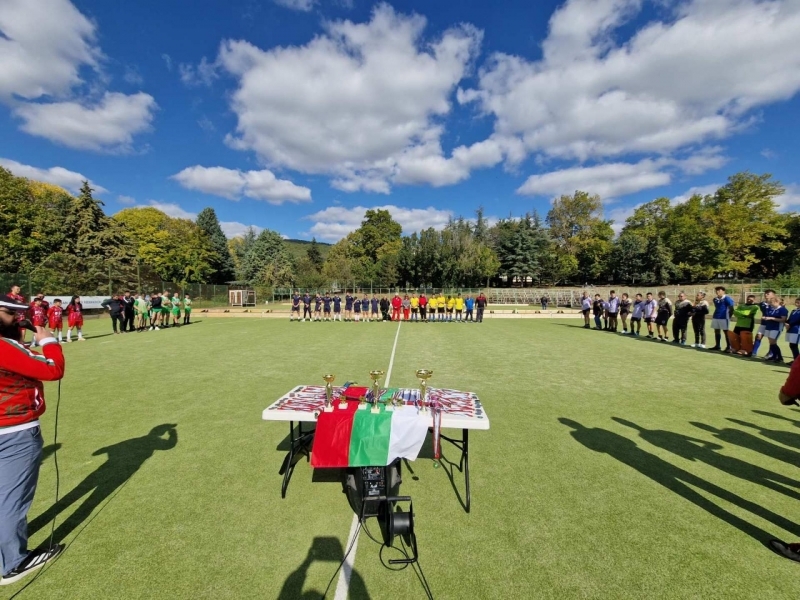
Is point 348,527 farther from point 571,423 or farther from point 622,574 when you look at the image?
point 571,423

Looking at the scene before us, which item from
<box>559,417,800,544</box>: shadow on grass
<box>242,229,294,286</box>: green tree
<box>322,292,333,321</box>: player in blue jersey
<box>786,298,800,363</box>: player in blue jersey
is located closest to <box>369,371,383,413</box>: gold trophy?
<box>559,417,800,544</box>: shadow on grass

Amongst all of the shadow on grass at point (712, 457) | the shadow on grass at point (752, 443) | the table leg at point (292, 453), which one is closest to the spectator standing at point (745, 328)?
the shadow on grass at point (752, 443)

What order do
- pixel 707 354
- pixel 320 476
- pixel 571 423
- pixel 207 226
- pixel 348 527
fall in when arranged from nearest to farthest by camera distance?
pixel 348 527 < pixel 320 476 < pixel 571 423 < pixel 707 354 < pixel 207 226

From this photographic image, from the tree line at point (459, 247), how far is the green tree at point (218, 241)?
0.23 m

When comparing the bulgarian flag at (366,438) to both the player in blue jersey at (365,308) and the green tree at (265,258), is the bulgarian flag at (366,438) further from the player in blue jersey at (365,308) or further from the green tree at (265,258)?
the green tree at (265,258)

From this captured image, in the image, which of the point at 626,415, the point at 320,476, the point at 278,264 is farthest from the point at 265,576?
the point at 278,264

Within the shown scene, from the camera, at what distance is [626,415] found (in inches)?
244

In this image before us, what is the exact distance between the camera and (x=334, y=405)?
389cm

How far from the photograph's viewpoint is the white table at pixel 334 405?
11.9 ft

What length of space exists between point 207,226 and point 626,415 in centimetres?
8243

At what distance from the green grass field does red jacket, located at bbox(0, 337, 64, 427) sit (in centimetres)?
123

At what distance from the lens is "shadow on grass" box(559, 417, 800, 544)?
3.36 metres

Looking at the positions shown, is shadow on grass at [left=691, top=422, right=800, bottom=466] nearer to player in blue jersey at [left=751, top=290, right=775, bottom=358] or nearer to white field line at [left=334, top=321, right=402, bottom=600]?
white field line at [left=334, top=321, right=402, bottom=600]

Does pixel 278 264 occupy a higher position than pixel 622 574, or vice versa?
pixel 278 264
